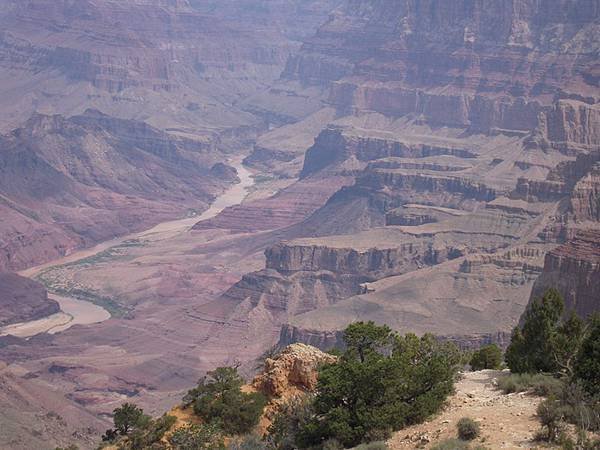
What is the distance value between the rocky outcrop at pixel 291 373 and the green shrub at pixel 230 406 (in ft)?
2.01

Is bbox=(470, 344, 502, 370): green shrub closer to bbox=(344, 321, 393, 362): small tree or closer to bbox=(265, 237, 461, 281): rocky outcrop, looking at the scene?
bbox=(344, 321, 393, 362): small tree

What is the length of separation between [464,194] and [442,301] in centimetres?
4443

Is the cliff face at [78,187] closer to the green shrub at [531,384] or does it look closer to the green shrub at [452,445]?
the green shrub at [531,384]

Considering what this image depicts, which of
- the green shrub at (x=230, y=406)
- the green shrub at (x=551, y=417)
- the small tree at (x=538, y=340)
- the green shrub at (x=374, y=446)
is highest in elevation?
the green shrub at (x=551, y=417)

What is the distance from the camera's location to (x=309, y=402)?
30719mm

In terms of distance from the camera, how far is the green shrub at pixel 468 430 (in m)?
25.8

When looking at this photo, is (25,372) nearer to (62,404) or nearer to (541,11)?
(62,404)

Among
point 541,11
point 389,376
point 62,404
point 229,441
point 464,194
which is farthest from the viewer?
point 541,11

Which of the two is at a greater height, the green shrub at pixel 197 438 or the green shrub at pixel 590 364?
the green shrub at pixel 590 364

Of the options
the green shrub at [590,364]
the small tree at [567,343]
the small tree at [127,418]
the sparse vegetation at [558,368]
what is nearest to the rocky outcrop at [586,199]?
the sparse vegetation at [558,368]

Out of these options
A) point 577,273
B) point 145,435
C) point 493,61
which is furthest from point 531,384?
point 493,61

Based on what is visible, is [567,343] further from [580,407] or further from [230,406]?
[230,406]

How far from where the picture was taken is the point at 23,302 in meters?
109

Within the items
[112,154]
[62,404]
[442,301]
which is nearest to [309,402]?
[62,404]
